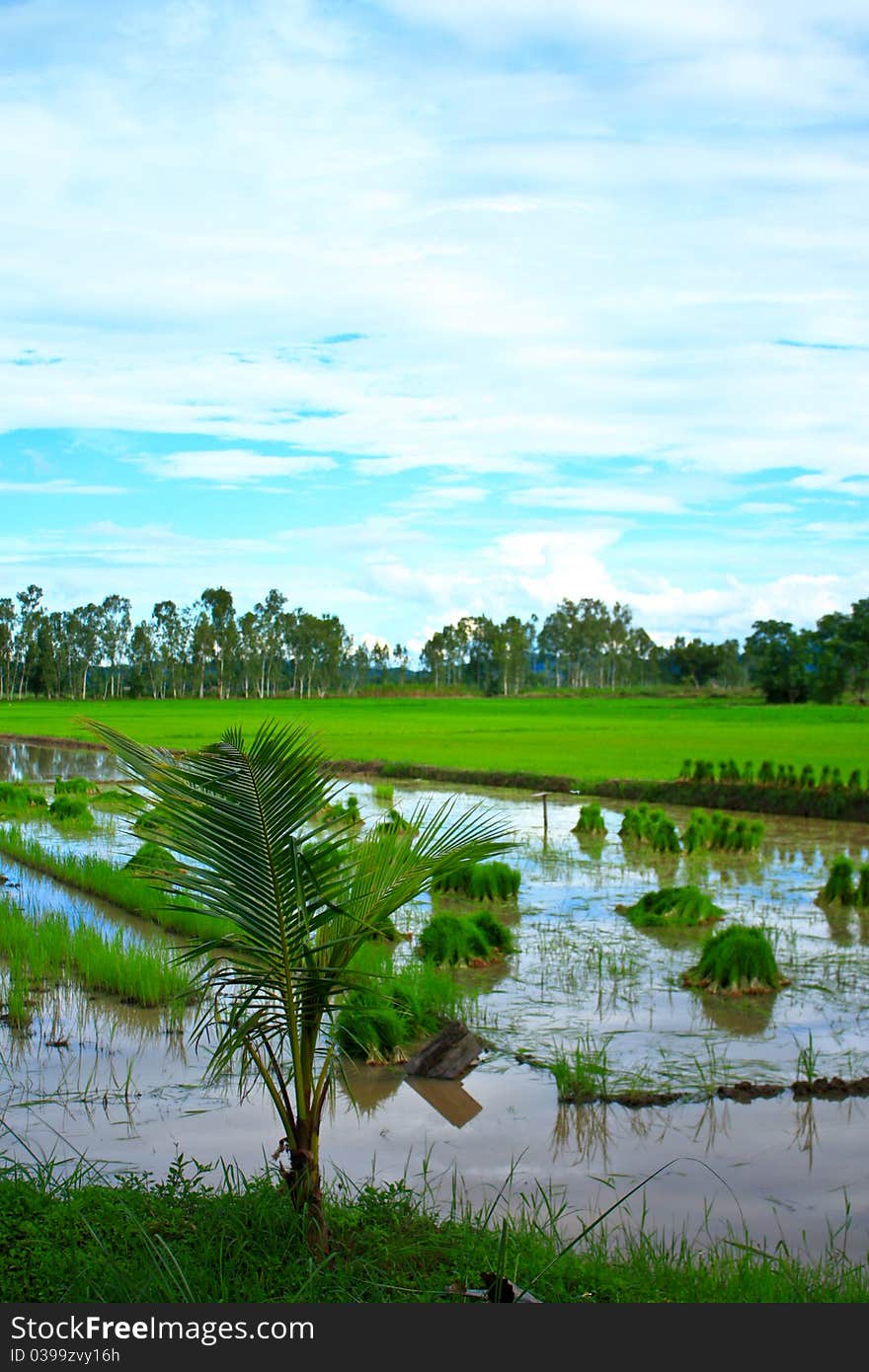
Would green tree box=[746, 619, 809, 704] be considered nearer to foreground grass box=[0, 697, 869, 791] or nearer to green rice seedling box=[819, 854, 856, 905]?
foreground grass box=[0, 697, 869, 791]

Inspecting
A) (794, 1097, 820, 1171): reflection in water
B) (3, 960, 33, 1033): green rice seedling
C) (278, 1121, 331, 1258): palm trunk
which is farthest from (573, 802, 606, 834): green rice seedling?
(278, 1121, 331, 1258): palm trunk

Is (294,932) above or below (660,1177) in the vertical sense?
above

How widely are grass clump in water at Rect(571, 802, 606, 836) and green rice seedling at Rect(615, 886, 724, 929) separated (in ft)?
21.8

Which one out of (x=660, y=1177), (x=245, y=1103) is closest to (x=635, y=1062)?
(x=660, y=1177)

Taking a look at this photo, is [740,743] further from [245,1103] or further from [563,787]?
[245,1103]

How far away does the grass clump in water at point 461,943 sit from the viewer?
33.0 ft

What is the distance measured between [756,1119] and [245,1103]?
2765 millimetres

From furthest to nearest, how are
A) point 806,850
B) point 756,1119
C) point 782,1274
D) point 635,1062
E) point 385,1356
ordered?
point 806,850 → point 635,1062 → point 756,1119 → point 782,1274 → point 385,1356

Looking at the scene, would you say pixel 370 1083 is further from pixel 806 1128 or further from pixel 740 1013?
pixel 740 1013

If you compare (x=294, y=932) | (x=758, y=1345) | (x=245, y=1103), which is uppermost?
(x=294, y=932)

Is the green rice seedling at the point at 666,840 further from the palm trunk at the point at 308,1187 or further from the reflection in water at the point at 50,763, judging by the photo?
the reflection in water at the point at 50,763

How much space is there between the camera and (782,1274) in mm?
4074

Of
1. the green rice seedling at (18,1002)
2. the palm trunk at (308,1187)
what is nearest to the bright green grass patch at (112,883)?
the green rice seedling at (18,1002)

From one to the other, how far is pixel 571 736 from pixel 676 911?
102 feet
